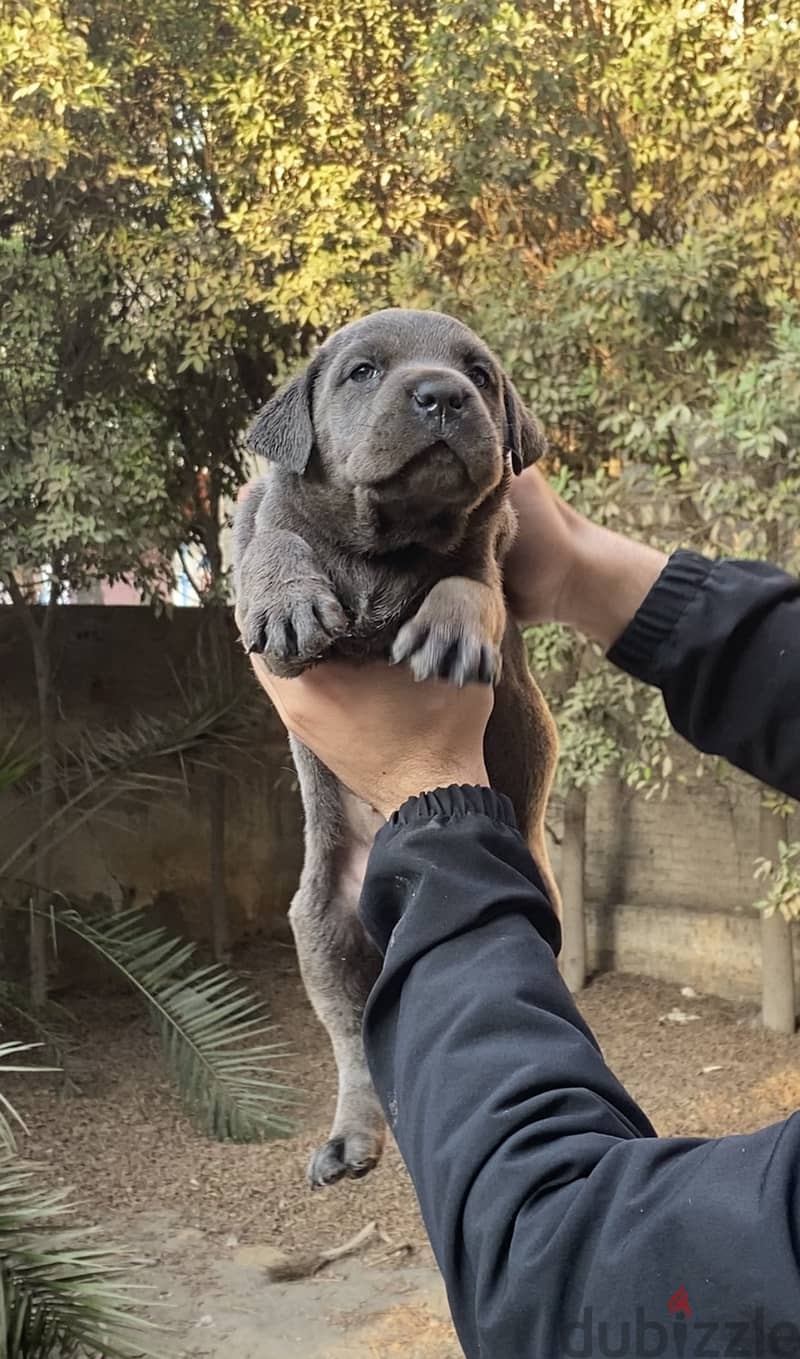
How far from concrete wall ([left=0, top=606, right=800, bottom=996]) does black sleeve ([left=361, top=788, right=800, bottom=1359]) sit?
472cm

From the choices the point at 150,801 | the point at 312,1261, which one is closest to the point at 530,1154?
the point at 312,1261

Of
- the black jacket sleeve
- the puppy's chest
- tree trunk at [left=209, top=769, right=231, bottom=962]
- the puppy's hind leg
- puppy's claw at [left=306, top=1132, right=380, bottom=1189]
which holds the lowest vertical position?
tree trunk at [left=209, top=769, right=231, bottom=962]

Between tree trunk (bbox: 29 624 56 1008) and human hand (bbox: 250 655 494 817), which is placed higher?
human hand (bbox: 250 655 494 817)

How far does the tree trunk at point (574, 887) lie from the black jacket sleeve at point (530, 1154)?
4.78 metres

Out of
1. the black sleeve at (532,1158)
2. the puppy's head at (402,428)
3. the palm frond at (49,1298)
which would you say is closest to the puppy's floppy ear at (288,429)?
the puppy's head at (402,428)

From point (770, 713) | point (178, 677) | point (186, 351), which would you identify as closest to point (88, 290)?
point (186, 351)

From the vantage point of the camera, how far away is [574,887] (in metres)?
6.08

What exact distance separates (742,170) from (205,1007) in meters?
3.78

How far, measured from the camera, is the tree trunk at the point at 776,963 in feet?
18.5

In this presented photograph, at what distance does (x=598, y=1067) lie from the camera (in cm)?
108

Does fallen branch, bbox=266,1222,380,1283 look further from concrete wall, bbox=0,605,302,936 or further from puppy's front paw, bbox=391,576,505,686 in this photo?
puppy's front paw, bbox=391,576,505,686

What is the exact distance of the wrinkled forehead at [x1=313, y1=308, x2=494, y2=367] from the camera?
5.54ft

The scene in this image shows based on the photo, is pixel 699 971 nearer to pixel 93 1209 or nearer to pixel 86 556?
pixel 93 1209

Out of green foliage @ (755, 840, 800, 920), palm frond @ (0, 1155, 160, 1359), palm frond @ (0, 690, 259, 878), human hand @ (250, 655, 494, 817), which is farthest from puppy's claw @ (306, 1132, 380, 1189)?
palm frond @ (0, 690, 259, 878)
